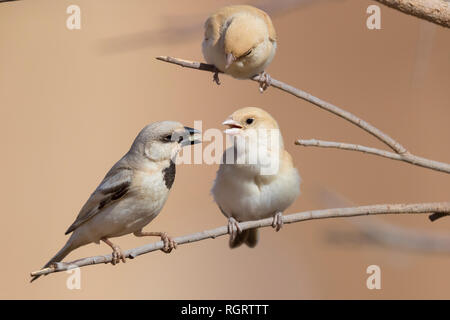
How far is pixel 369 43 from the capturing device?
3.70 metres

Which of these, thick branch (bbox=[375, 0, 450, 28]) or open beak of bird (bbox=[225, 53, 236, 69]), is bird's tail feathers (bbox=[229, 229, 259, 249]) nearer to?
open beak of bird (bbox=[225, 53, 236, 69])

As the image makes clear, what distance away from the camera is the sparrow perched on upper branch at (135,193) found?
1536 millimetres

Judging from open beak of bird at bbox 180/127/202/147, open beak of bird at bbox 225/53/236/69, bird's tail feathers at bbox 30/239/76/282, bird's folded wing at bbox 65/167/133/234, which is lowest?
bird's tail feathers at bbox 30/239/76/282

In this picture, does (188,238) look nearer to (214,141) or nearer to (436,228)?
(214,141)

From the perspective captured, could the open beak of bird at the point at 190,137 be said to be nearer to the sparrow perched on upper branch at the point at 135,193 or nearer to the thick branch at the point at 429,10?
the sparrow perched on upper branch at the point at 135,193

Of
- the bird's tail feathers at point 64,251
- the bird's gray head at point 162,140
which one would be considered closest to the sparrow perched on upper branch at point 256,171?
the bird's gray head at point 162,140

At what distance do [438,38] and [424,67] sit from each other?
249cm

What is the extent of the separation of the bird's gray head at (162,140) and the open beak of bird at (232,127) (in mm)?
287

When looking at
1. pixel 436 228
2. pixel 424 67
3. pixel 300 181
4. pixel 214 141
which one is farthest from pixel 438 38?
pixel 214 141

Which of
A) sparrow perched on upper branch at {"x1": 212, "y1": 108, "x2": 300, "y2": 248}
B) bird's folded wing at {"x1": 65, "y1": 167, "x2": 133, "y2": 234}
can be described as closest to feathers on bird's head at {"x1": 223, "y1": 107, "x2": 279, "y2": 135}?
sparrow perched on upper branch at {"x1": 212, "y1": 108, "x2": 300, "y2": 248}

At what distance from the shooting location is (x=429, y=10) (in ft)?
4.61

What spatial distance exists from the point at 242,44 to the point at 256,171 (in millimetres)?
402

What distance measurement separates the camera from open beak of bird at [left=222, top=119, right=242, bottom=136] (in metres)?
1.80

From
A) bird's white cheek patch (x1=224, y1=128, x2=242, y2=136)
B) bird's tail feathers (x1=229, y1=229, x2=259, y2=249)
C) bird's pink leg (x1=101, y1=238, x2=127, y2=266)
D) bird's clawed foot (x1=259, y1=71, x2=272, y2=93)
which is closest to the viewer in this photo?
bird's pink leg (x1=101, y1=238, x2=127, y2=266)
